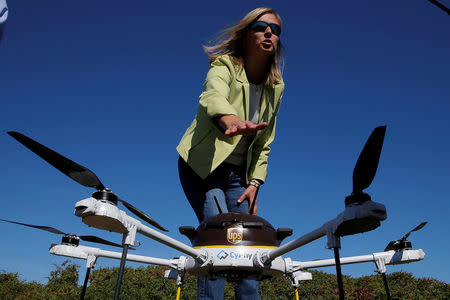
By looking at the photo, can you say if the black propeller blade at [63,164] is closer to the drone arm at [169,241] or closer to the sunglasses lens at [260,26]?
the drone arm at [169,241]

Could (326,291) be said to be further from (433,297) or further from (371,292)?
(433,297)

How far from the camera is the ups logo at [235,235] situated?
247 centimetres

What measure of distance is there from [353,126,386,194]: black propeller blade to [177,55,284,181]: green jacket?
1179 mm

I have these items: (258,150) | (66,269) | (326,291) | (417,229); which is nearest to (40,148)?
(258,150)

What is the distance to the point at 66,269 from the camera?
1739 centimetres

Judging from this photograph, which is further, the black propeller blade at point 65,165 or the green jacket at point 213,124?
the green jacket at point 213,124

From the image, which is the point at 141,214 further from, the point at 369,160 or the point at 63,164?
the point at 369,160

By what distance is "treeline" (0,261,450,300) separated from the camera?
494 inches

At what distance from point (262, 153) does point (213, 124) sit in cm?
88

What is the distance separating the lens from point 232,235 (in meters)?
2.48

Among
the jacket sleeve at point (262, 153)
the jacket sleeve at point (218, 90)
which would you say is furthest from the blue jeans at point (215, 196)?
the jacket sleeve at point (218, 90)

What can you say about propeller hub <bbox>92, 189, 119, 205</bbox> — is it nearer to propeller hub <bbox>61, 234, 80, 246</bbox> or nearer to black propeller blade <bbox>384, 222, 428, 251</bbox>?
propeller hub <bbox>61, 234, 80, 246</bbox>

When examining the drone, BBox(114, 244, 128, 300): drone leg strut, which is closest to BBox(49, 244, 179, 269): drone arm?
the drone

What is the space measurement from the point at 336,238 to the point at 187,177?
172cm
